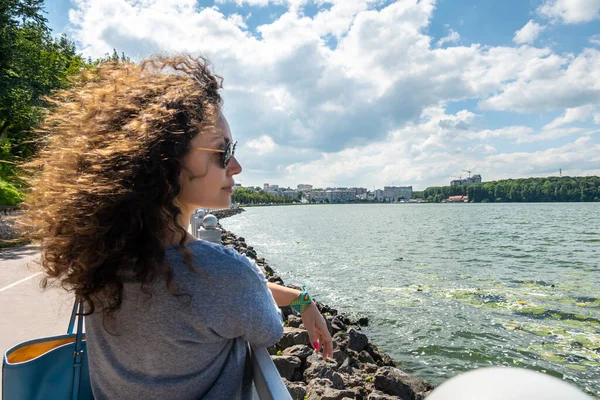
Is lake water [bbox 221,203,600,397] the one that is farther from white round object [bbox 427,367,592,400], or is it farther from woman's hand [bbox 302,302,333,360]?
white round object [bbox 427,367,592,400]

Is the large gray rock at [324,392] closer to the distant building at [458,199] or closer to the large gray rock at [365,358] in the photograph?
the large gray rock at [365,358]

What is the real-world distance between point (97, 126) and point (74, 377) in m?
0.99

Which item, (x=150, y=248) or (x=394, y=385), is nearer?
(x=150, y=248)

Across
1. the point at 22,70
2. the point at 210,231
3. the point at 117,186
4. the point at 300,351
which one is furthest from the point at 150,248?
the point at 22,70

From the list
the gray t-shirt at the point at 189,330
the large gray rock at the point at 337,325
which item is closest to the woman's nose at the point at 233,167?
the gray t-shirt at the point at 189,330

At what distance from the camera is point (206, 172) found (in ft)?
5.08

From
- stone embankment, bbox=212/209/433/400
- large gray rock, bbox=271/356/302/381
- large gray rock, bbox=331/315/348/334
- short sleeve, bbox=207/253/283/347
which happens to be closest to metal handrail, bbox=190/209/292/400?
short sleeve, bbox=207/253/283/347

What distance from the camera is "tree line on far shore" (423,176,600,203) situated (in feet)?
448

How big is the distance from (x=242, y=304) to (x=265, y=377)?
281mm

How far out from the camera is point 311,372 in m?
5.75

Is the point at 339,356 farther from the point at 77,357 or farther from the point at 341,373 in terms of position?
the point at 77,357

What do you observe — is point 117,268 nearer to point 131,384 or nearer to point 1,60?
point 131,384

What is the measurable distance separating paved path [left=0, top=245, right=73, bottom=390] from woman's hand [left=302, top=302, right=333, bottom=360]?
2.99 meters

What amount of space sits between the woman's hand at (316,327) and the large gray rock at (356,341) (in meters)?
6.58
